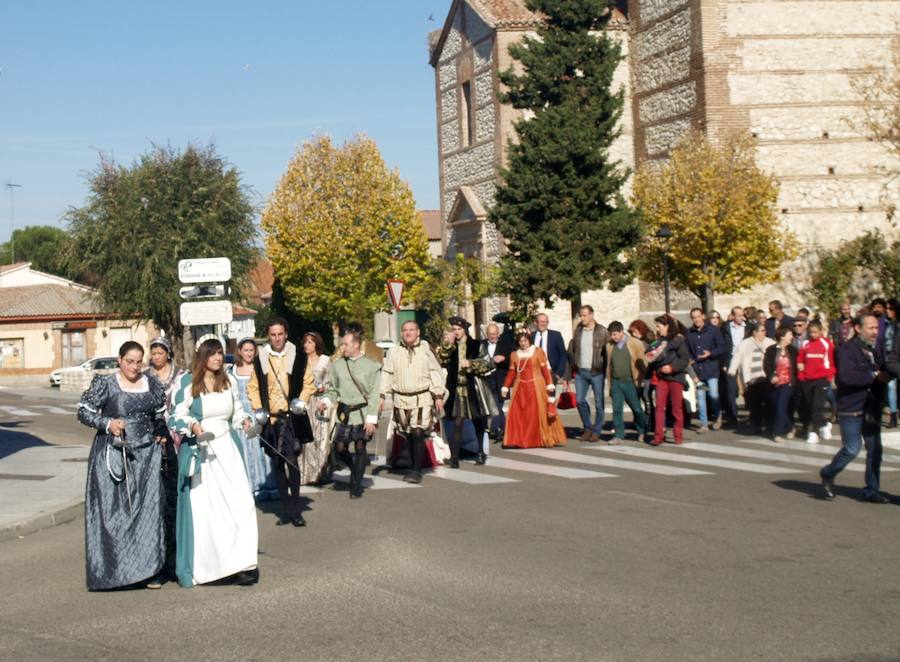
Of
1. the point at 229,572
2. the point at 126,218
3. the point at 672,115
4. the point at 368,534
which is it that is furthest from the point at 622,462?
the point at 126,218

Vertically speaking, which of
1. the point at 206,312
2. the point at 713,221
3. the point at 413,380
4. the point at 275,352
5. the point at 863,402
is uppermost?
the point at 713,221

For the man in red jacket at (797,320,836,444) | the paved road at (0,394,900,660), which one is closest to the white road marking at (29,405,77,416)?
the man in red jacket at (797,320,836,444)

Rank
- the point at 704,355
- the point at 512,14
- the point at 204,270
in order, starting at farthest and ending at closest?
the point at 512,14 → the point at 204,270 → the point at 704,355

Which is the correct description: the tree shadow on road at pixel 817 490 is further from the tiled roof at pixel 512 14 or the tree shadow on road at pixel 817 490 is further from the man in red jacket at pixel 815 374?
the tiled roof at pixel 512 14

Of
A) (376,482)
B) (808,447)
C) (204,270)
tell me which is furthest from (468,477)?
(204,270)

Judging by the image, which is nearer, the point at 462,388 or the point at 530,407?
the point at 462,388

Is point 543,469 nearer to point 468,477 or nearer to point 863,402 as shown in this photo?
point 468,477

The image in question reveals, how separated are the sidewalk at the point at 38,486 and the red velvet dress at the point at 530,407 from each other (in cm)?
590

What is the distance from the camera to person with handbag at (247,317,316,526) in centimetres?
1112

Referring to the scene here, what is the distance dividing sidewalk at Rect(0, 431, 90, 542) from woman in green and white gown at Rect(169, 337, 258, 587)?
3.47m

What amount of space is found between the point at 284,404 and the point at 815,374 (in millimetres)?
8665

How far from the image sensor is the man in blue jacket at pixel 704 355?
19.3m

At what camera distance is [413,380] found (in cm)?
1350

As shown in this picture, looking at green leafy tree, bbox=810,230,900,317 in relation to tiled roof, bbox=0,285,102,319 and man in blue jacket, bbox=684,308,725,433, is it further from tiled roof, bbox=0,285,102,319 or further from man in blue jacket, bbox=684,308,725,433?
tiled roof, bbox=0,285,102,319
